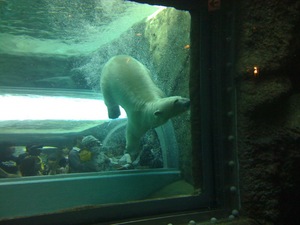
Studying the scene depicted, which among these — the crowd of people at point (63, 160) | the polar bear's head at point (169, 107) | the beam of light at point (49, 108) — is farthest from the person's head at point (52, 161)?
the polar bear's head at point (169, 107)

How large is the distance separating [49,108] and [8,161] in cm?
102

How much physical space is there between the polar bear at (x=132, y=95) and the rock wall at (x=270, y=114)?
64.8 inches

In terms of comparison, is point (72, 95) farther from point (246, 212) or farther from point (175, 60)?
point (246, 212)

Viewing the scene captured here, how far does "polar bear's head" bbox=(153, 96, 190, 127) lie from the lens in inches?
132

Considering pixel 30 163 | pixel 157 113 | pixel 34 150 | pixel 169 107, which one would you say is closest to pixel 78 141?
pixel 34 150

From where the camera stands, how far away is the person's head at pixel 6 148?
3.38 m

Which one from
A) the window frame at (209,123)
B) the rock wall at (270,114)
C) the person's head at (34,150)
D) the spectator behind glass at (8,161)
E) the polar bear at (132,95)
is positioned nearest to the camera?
the rock wall at (270,114)

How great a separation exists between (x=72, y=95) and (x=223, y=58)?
10.7ft

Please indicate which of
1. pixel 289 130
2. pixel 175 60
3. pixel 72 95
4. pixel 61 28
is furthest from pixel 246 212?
pixel 61 28

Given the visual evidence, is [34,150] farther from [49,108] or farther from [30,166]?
[49,108]

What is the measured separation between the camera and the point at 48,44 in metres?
5.49

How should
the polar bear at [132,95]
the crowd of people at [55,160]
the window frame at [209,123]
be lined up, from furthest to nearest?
the polar bear at [132,95] → the crowd of people at [55,160] → the window frame at [209,123]

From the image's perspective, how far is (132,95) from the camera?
410cm

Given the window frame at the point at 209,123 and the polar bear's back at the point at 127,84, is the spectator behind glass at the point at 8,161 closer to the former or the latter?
the polar bear's back at the point at 127,84
